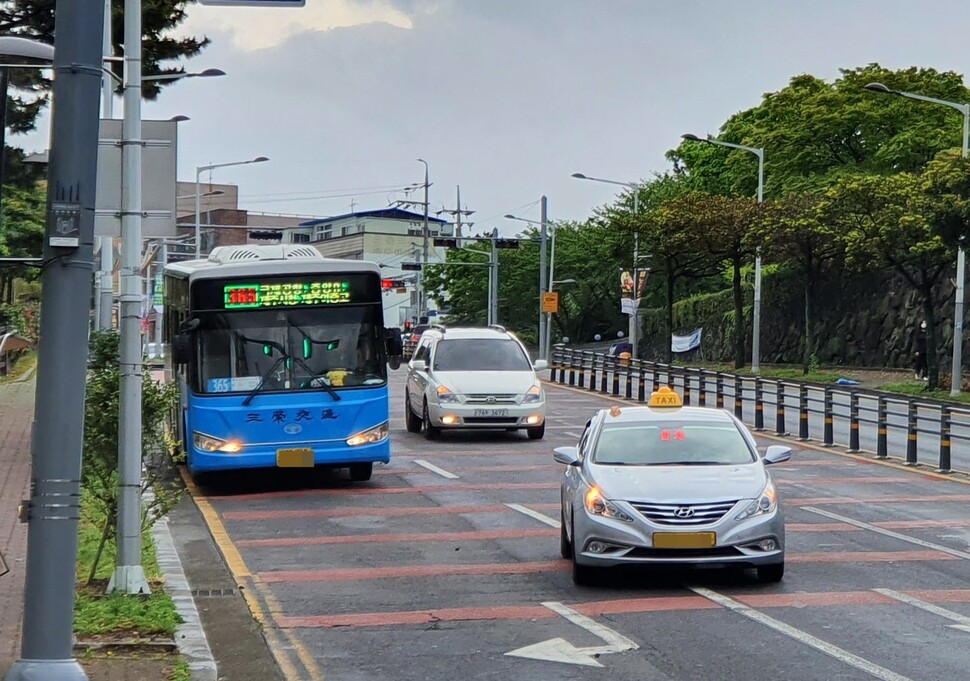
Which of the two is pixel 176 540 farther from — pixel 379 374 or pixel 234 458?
pixel 379 374

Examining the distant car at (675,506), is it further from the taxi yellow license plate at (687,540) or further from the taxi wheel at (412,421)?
the taxi wheel at (412,421)

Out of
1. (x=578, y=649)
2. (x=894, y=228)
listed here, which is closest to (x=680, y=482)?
(x=578, y=649)

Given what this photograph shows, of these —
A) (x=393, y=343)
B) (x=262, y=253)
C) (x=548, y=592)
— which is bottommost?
(x=548, y=592)

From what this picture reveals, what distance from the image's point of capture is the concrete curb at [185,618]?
9.05 metres

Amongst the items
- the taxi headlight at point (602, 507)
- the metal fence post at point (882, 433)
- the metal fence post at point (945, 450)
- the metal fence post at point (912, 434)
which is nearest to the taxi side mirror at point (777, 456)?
the taxi headlight at point (602, 507)

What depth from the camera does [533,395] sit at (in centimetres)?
2708

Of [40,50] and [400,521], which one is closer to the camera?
[40,50]

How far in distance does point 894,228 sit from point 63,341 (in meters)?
38.9

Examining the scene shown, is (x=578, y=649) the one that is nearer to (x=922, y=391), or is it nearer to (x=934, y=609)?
(x=934, y=609)

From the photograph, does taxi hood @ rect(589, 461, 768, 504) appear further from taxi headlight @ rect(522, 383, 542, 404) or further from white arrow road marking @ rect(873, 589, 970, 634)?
taxi headlight @ rect(522, 383, 542, 404)

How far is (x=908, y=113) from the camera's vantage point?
58938 mm

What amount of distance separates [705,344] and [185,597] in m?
63.3

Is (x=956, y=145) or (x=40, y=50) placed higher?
(x=956, y=145)

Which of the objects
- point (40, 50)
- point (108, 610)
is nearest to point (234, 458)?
point (40, 50)
